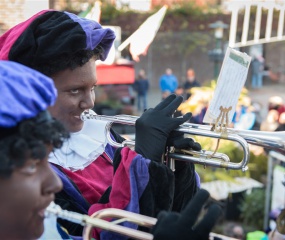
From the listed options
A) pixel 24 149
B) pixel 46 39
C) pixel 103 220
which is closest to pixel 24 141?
pixel 24 149

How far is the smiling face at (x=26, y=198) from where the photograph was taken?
1133mm

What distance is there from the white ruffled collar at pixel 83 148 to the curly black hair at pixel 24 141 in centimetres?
67

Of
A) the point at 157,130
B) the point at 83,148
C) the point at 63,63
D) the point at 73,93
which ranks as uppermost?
the point at 63,63

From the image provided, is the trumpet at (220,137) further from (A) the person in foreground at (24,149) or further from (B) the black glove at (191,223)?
(A) the person in foreground at (24,149)

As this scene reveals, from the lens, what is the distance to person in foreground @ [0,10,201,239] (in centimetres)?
170

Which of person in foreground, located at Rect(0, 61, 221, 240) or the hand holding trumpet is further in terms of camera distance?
the hand holding trumpet

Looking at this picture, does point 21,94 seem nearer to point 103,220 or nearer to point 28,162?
point 28,162

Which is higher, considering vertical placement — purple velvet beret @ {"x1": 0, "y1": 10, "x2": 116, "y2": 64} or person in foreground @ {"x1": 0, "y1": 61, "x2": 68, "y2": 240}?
purple velvet beret @ {"x1": 0, "y1": 10, "x2": 116, "y2": 64}

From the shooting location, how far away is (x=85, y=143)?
6.64 ft

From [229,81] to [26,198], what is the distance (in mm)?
1010

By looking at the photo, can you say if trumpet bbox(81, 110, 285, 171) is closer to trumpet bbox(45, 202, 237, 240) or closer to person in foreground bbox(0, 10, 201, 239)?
person in foreground bbox(0, 10, 201, 239)

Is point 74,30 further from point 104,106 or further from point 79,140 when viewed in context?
point 104,106

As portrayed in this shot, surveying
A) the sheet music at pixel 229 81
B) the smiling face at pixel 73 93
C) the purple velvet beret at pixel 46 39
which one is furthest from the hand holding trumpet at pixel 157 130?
the purple velvet beret at pixel 46 39

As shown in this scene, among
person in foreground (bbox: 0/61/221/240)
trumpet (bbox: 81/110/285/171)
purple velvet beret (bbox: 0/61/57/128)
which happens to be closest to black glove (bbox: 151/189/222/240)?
person in foreground (bbox: 0/61/221/240)
